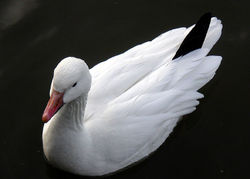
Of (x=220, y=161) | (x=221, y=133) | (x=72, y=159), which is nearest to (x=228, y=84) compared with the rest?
(x=221, y=133)

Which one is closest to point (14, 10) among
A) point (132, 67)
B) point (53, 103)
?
point (132, 67)

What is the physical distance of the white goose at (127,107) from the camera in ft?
13.8

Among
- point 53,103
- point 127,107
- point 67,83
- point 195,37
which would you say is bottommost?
point 127,107

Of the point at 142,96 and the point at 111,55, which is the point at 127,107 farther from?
the point at 111,55

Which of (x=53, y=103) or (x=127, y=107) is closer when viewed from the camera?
(x=53, y=103)

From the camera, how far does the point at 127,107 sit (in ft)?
14.1

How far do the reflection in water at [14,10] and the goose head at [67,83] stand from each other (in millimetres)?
2555

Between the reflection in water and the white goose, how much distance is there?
1.82m

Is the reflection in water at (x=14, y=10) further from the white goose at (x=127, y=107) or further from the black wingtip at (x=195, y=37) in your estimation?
the black wingtip at (x=195, y=37)

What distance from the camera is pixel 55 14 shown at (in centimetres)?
608

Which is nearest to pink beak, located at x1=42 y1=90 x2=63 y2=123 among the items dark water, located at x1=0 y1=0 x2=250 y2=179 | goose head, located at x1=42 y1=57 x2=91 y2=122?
goose head, located at x1=42 y1=57 x2=91 y2=122

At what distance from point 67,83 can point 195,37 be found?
1629 mm

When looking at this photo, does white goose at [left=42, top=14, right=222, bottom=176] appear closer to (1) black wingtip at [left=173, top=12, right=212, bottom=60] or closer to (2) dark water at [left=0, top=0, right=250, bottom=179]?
(1) black wingtip at [left=173, top=12, right=212, bottom=60]

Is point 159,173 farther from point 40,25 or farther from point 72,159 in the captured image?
point 40,25
